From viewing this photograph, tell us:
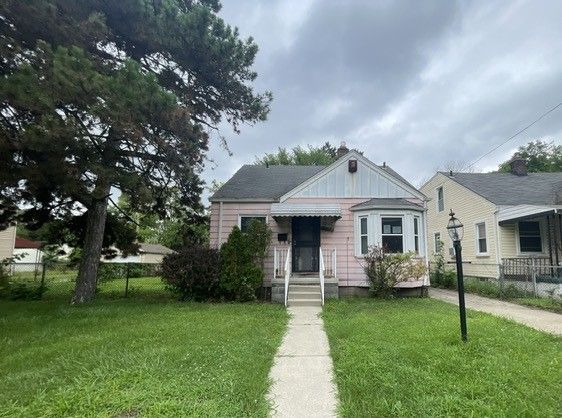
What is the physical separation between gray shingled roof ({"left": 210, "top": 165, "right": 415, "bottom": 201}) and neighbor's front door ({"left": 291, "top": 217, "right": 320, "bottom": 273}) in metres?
1.44

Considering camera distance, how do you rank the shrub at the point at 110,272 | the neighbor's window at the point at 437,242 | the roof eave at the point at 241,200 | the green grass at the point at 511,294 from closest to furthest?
the green grass at the point at 511,294, the roof eave at the point at 241,200, the shrub at the point at 110,272, the neighbor's window at the point at 437,242

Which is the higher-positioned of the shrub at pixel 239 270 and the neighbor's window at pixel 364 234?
the neighbor's window at pixel 364 234

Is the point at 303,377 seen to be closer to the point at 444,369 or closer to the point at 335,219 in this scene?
the point at 444,369

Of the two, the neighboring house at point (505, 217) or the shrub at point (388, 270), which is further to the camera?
the neighboring house at point (505, 217)

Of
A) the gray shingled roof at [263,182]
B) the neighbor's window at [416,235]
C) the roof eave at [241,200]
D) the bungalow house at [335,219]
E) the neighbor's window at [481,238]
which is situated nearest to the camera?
the bungalow house at [335,219]

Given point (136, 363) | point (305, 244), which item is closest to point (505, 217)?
point (305, 244)

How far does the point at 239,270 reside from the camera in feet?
36.6

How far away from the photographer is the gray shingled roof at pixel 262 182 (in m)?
13.5

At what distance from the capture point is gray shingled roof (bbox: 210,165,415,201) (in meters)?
13.4

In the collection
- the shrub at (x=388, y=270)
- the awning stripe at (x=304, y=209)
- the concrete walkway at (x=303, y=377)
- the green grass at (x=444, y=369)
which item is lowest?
the concrete walkway at (x=303, y=377)

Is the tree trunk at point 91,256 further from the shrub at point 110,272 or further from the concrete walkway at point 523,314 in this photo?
the concrete walkway at point 523,314

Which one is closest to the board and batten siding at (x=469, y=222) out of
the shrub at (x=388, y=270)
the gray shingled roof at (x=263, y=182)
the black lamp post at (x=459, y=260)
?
the gray shingled roof at (x=263, y=182)

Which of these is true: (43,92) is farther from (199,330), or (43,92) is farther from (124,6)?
(199,330)

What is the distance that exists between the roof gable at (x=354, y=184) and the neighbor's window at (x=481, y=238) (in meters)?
6.14
